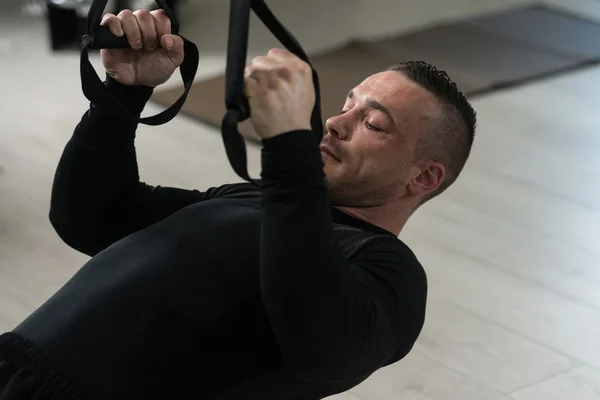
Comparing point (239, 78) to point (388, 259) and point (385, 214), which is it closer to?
point (388, 259)

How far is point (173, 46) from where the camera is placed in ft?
5.05

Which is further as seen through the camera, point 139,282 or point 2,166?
point 2,166

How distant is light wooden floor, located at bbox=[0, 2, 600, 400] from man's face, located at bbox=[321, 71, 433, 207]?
0.75 meters

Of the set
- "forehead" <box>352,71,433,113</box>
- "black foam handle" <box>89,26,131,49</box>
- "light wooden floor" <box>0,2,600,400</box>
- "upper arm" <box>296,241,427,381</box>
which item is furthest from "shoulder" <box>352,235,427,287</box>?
"light wooden floor" <box>0,2,600,400</box>

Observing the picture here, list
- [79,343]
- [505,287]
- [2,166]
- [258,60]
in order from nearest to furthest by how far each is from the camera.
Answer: [258,60] → [79,343] → [505,287] → [2,166]

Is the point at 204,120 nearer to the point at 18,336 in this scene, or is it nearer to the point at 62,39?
the point at 62,39

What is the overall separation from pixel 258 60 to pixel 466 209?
6.47 ft

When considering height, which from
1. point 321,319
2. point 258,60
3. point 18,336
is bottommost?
point 18,336

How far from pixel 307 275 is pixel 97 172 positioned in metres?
0.51

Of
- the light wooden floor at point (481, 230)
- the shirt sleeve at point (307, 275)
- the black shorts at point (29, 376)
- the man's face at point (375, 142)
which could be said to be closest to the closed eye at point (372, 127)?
the man's face at point (375, 142)

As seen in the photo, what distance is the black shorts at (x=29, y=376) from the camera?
1.35m

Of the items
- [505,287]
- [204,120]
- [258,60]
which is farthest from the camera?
[204,120]

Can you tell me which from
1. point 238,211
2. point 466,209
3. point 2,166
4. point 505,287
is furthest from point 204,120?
point 238,211

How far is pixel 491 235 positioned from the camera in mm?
2943
